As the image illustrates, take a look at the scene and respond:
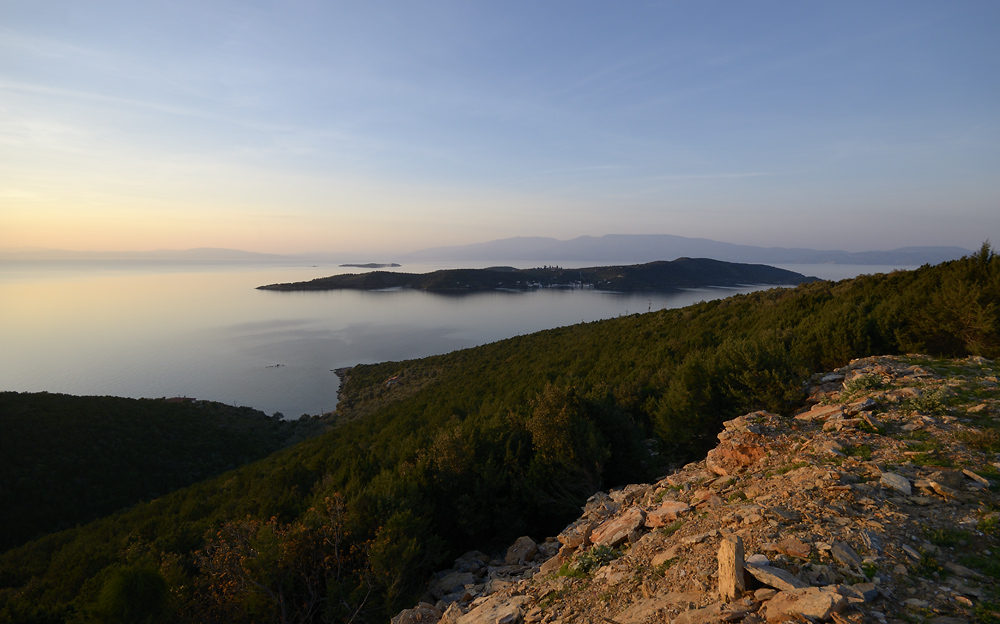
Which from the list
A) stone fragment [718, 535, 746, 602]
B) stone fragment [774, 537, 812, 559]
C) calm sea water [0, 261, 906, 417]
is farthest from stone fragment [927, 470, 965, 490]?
calm sea water [0, 261, 906, 417]

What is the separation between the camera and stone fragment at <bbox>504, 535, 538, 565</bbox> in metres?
5.96

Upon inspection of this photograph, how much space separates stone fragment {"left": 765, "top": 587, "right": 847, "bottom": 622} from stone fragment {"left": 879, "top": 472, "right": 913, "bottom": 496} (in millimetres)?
2028

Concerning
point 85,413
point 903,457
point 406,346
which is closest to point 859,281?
point 903,457

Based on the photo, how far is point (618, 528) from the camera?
467cm

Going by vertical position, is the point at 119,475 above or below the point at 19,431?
below

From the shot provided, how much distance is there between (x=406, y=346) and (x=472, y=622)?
142ft

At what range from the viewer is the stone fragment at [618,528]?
4.48m

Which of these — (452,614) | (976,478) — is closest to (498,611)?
(452,614)

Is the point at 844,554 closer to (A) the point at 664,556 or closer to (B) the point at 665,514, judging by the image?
(A) the point at 664,556

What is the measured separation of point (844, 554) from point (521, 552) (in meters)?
4.33

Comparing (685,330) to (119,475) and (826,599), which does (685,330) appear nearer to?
(826,599)

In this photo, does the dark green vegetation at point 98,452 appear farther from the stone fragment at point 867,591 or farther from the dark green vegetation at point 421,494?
the stone fragment at point 867,591

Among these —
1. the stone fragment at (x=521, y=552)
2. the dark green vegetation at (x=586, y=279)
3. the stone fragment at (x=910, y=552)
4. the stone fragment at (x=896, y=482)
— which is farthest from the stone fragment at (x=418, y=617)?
the dark green vegetation at (x=586, y=279)

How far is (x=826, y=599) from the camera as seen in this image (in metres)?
2.34
